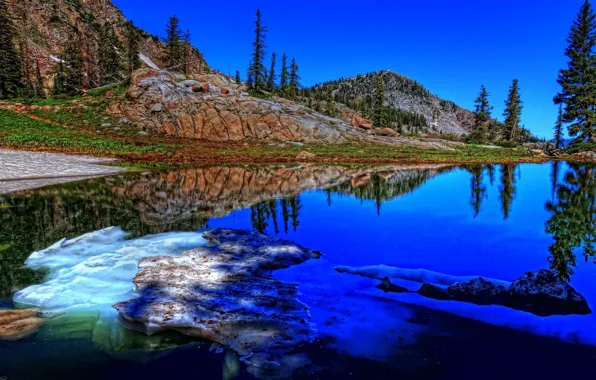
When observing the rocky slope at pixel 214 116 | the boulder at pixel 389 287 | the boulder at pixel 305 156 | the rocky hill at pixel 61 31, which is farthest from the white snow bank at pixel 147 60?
the boulder at pixel 389 287

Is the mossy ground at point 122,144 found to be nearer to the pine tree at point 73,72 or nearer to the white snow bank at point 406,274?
the pine tree at point 73,72

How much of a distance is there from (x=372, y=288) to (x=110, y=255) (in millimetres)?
5699

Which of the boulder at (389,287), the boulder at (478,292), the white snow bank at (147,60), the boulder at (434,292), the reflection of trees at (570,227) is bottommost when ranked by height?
→ the boulder at (389,287)

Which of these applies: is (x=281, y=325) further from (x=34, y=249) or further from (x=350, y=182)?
(x=350, y=182)

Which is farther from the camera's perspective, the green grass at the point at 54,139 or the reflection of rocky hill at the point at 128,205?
the green grass at the point at 54,139

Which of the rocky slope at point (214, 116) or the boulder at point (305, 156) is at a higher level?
the rocky slope at point (214, 116)

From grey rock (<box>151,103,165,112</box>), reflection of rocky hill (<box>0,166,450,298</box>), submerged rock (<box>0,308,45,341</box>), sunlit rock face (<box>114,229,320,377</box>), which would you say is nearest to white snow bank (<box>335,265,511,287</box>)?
sunlit rock face (<box>114,229,320,377</box>)

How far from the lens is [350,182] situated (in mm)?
21234

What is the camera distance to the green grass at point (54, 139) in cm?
3147

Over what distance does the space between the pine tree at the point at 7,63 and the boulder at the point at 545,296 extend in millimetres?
77073

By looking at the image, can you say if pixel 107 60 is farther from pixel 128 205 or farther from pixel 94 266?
pixel 94 266

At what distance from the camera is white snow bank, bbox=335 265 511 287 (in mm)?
6160

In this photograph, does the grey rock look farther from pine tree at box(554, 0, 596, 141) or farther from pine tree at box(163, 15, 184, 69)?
pine tree at box(554, 0, 596, 141)

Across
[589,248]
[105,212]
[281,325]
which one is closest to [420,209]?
[589,248]
